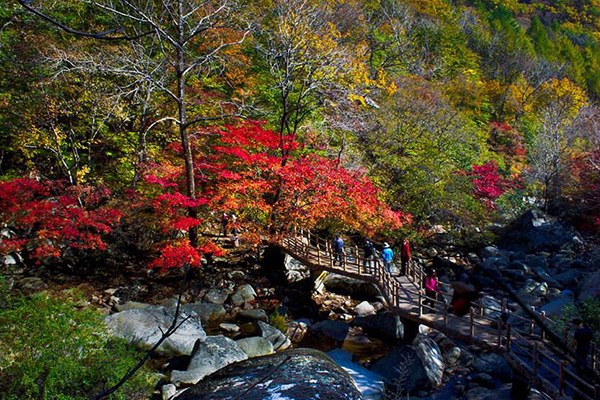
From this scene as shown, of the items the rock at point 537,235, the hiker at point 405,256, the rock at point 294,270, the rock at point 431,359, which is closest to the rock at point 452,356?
the rock at point 431,359

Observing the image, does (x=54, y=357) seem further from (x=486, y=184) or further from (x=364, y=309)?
(x=486, y=184)

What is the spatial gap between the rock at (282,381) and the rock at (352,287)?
7.29 meters

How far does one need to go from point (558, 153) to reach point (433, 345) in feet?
61.4

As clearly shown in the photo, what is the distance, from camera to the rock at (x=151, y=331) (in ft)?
32.9

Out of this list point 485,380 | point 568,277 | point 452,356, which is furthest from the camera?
point 568,277

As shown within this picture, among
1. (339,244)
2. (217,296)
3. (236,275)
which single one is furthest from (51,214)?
(339,244)

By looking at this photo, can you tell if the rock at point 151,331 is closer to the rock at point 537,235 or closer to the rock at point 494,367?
the rock at point 494,367

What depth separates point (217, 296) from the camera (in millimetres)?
14273

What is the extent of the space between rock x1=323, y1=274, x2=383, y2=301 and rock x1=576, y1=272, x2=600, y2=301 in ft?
24.2

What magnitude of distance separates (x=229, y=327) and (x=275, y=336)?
1789 millimetres

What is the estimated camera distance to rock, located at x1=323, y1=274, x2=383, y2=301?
15.5 metres

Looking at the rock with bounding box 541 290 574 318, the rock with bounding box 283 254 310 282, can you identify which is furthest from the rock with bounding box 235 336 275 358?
the rock with bounding box 541 290 574 318

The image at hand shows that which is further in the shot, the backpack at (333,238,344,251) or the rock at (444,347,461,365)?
the backpack at (333,238,344,251)

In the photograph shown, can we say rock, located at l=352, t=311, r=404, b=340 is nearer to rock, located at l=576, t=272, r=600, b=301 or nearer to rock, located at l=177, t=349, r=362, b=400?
rock, located at l=177, t=349, r=362, b=400
